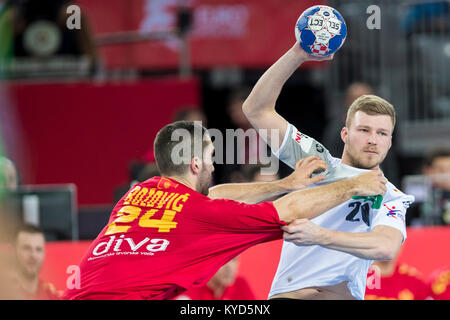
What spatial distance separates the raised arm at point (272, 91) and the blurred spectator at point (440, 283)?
3203 mm

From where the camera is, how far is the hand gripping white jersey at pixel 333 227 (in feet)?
22.7

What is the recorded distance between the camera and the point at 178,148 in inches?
262

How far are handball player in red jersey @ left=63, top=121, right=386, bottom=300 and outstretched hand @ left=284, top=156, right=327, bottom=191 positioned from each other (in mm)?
324

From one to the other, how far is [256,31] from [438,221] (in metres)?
5.02

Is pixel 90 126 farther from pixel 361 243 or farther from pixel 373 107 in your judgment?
pixel 361 243

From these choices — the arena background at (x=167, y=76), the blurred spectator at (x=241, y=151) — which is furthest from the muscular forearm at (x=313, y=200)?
the arena background at (x=167, y=76)

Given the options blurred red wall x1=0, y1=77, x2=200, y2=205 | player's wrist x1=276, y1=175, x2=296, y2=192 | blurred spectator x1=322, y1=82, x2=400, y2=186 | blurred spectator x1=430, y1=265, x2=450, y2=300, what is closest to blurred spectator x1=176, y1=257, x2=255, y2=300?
blurred spectator x1=322, y1=82, x2=400, y2=186

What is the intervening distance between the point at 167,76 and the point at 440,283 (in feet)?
22.3

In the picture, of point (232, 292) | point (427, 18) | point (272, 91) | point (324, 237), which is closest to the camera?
point (324, 237)

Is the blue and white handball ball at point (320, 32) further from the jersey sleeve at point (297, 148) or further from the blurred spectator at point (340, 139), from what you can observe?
the blurred spectator at point (340, 139)

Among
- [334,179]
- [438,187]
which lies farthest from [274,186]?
[438,187]

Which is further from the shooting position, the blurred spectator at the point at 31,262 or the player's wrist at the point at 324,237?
the blurred spectator at the point at 31,262

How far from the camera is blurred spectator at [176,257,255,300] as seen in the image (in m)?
9.09
